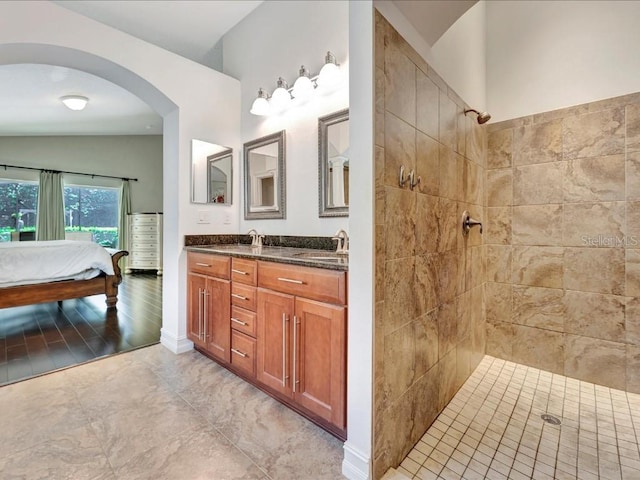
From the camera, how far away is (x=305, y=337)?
5.11ft

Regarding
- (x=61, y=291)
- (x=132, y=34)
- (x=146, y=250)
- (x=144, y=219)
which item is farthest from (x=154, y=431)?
(x=144, y=219)

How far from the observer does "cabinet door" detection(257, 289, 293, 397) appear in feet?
5.41

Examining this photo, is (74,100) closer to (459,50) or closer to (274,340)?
(274,340)

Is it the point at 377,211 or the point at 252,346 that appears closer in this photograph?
the point at 377,211

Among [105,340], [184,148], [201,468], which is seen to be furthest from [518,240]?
[105,340]

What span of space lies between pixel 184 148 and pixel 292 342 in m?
2.00

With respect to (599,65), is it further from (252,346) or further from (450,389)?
(252,346)

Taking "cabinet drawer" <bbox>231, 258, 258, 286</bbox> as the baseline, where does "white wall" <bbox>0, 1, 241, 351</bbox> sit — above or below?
above

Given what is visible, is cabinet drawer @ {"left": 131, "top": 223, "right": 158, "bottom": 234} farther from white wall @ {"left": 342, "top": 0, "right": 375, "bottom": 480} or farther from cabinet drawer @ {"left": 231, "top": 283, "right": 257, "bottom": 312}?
white wall @ {"left": 342, "top": 0, "right": 375, "bottom": 480}

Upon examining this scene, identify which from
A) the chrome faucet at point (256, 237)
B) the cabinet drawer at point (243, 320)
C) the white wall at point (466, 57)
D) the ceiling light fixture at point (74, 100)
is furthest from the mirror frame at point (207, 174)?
the ceiling light fixture at point (74, 100)

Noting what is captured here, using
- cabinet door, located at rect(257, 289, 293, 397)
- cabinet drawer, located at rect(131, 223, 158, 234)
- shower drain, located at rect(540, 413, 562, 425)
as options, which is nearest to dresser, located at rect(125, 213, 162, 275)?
cabinet drawer, located at rect(131, 223, 158, 234)

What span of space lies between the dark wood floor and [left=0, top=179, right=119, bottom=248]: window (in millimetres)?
2871

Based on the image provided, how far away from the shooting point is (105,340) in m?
2.75

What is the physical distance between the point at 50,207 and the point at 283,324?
6512 millimetres
